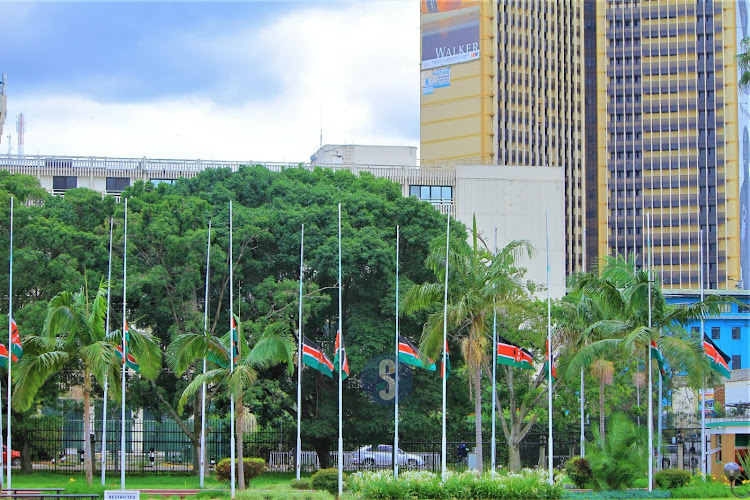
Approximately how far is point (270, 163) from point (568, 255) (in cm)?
5194

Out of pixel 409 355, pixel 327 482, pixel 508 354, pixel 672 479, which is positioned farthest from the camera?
pixel 508 354

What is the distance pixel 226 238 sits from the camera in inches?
1869

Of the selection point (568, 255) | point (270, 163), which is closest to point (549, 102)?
point (568, 255)

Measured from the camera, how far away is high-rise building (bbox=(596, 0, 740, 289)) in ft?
375

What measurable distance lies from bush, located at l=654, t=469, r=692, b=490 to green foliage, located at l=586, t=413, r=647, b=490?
0.73m

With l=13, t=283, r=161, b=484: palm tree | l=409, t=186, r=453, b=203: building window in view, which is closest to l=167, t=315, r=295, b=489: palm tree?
l=13, t=283, r=161, b=484: palm tree

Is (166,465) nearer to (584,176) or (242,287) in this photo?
(242,287)

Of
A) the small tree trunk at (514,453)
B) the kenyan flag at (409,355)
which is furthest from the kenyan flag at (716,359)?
the small tree trunk at (514,453)

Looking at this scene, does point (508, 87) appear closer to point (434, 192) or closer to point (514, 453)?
point (434, 192)

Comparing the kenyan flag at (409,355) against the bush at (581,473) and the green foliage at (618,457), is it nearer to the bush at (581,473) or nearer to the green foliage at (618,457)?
the bush at (581,473)

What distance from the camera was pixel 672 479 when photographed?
35.6m

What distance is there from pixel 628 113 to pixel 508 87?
14.2 meters
